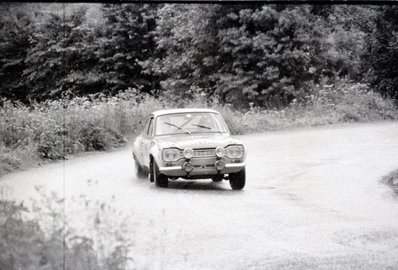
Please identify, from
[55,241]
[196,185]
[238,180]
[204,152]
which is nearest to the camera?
[55,241]

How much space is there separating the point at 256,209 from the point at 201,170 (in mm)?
705

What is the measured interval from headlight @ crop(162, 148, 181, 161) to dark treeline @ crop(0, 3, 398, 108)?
0.72 metres

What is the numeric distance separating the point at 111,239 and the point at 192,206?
44.5 inches

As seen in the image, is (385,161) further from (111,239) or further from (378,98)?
(111,239)

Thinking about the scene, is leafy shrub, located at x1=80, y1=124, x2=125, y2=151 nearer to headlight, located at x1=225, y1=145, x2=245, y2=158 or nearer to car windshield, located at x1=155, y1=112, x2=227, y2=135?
car windshield, located at x1=155, y1=112, x2=227, y2=135

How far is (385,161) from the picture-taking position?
22.3 feet

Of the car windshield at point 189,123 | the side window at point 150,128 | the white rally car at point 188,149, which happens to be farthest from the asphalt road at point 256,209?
the car windshield at point 189,123

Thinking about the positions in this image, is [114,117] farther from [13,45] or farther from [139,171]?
[13,45]

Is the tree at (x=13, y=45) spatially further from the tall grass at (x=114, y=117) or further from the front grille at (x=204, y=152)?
the front grille at (x=204, y=152)

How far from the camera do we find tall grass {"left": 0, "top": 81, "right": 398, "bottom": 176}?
19.2ft

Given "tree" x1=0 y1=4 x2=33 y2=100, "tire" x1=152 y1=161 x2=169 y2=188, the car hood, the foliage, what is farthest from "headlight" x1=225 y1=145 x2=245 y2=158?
"tree" x1=0 y1=4 x2=33 y2=100

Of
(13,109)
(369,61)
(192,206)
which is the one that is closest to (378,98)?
(369,61)

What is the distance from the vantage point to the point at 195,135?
6.93 meters

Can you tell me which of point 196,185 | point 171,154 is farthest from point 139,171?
point 196,185
